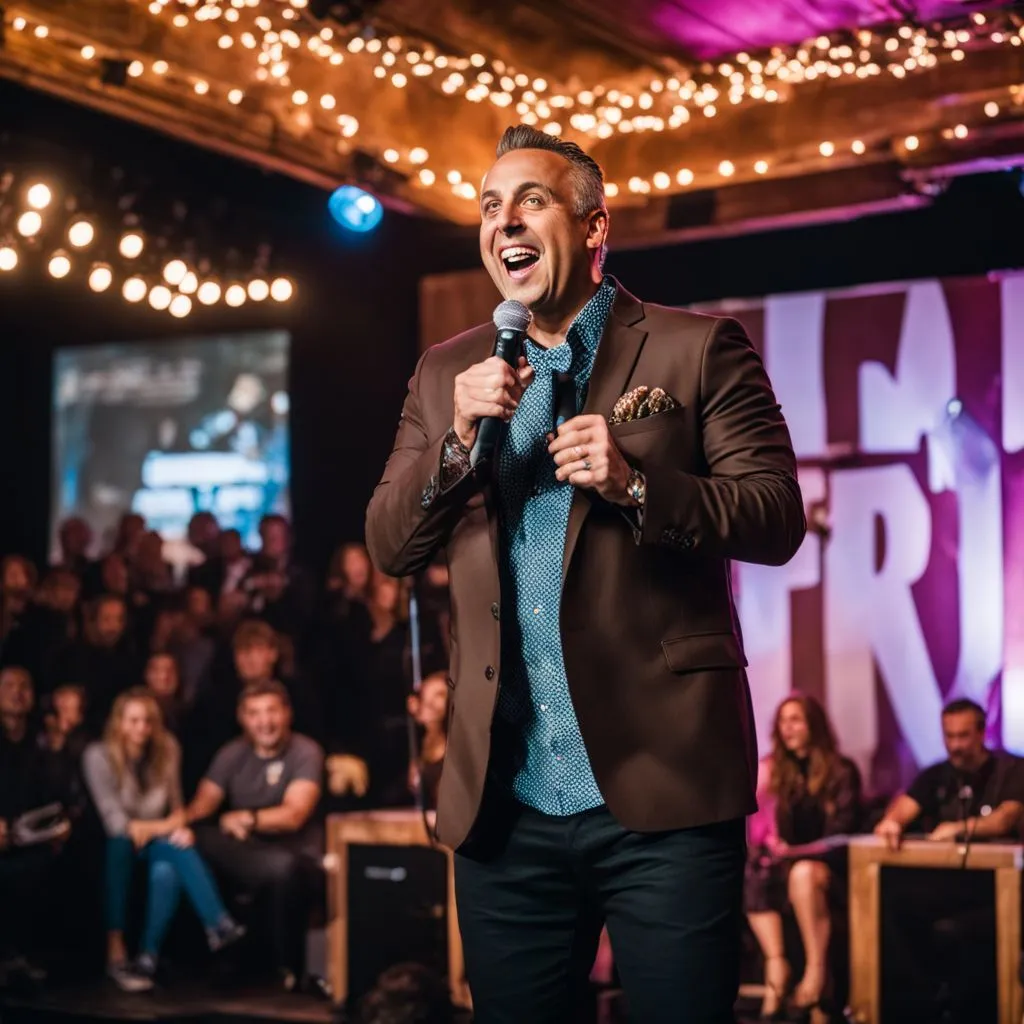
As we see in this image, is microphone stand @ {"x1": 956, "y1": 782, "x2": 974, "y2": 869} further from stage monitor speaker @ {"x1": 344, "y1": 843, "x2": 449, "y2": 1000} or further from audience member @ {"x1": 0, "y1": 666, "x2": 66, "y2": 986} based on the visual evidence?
audience member @ {"x1": 0, "y1": 666, "x2": 66, "y2": 986}

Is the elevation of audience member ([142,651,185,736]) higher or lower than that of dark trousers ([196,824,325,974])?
higher

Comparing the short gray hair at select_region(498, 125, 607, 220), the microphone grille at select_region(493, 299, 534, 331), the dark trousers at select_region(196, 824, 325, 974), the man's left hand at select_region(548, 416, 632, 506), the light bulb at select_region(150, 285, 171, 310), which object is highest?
the light bulb at select_region(150, 285, 171, 310)

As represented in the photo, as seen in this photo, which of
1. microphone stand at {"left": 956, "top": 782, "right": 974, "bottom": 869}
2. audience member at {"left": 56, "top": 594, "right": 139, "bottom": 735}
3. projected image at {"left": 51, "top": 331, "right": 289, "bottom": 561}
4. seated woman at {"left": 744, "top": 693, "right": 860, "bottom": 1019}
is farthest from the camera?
projected image at {"left": 51, "top": 331, "right": 289, "bottom": 561}

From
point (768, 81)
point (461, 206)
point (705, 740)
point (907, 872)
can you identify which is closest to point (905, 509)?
point (907, 872)

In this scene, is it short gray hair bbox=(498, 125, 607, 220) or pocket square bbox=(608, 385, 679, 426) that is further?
short gray hair bbox=(498, 125, 607, 220)

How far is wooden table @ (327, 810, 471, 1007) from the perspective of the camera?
558 centimetres

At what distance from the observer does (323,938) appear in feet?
19.4

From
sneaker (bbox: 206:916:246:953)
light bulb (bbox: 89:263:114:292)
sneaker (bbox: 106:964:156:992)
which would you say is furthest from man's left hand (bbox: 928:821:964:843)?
light bulb (bbox: 89:263:114:292)

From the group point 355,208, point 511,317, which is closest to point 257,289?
point 355,208

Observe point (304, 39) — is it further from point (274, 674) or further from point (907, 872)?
point (907, 872)

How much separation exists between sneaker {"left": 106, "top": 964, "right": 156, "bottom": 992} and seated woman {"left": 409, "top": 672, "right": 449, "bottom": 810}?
1399mm

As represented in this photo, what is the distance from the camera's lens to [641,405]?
1.91m

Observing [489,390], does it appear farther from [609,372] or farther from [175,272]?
[175,272]

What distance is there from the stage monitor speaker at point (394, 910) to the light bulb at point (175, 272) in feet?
7.42
